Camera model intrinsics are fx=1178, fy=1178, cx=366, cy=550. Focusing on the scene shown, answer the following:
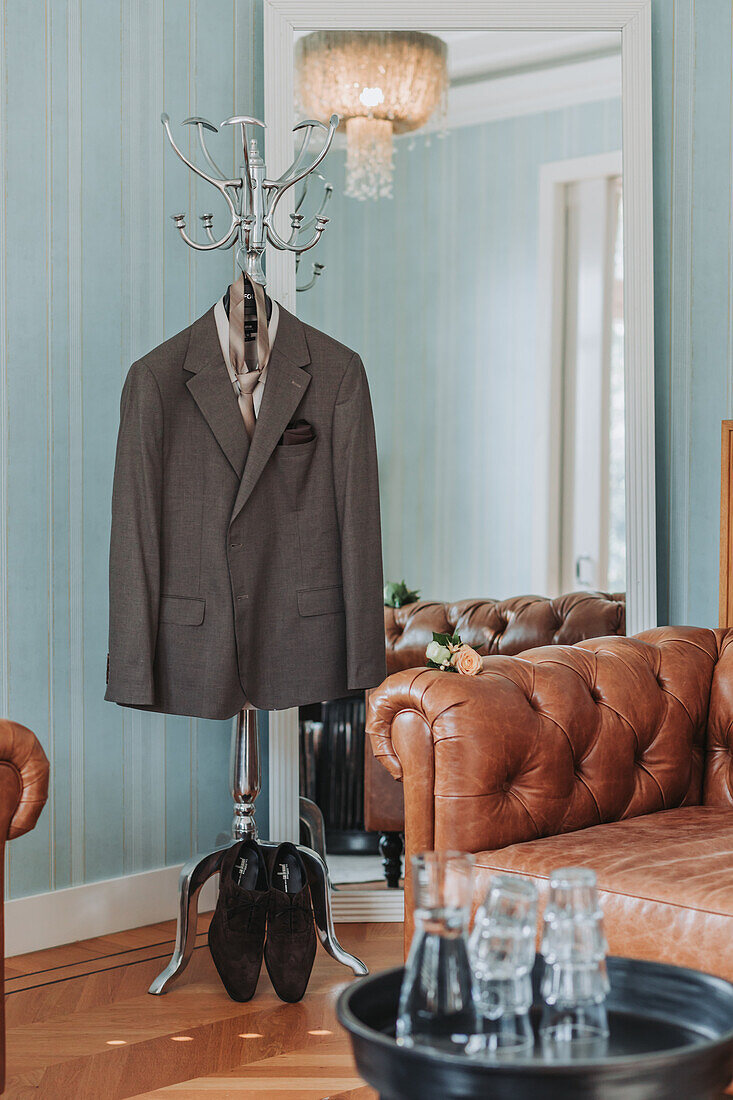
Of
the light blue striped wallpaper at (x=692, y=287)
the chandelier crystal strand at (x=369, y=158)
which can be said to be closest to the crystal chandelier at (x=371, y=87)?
the chandelier crystal strand at (x=369, y=158)

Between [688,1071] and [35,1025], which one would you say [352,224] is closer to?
[35,1025]

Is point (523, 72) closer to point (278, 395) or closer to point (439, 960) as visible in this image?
point (278, 395)

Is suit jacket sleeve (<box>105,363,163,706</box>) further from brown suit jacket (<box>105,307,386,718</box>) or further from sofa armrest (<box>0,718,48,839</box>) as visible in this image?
sofa armrest (<box>0,718,48,839</box>)

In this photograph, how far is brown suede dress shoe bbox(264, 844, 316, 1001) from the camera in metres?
2.39

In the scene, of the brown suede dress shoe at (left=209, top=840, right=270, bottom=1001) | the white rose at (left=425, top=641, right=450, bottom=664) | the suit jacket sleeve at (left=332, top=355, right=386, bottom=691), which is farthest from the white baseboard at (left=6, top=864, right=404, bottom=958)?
the white rose at (left=425, top=641, right=450, bottom=664)

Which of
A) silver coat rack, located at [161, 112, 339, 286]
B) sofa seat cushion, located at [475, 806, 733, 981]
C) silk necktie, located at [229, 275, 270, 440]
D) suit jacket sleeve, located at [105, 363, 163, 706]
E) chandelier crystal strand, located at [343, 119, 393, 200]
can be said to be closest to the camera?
sofa seat cushion, located at [475, 806, 733, 981]

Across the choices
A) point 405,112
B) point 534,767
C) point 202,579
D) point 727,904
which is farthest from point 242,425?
point 727,904

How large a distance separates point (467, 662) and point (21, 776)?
2.62 feet

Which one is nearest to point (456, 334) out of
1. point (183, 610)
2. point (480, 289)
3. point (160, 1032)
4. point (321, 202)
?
point (480, 289)

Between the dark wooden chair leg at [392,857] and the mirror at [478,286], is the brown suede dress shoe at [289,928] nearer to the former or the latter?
the dark wooden chair leg at [392,857]

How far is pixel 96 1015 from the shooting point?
232 cm

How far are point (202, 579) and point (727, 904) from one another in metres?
1.19

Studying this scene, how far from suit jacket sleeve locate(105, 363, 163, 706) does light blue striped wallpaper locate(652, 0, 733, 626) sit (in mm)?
1406

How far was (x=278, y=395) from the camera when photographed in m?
2.43
